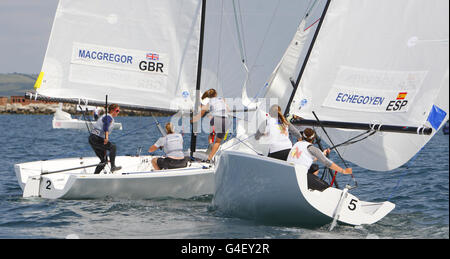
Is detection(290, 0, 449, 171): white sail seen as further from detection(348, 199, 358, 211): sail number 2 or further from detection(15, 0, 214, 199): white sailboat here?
detection(15, 0, 214, 199): white sailboat

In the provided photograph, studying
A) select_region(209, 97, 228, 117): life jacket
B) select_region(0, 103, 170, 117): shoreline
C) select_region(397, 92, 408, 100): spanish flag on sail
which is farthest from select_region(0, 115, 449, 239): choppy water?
select_region(0, 103, 170, 117): shoreline

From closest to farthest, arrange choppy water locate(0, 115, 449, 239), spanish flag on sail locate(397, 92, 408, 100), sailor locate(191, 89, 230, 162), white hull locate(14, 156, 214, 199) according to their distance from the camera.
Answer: choppy water locate(0, 115, 449, 239)
spanish flag on sail locate(397, 92, 408, 100)
white hull locate(14, 156, 214, 199)
sailor locate(191, 89, 230, 162)

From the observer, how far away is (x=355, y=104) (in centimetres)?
912

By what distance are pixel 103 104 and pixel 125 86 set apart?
1.65 ft

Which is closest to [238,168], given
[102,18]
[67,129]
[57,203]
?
[57,203]

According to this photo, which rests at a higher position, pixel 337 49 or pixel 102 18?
pixel 102 18

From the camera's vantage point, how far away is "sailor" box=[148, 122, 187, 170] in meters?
10.3

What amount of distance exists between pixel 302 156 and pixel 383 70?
2.09 meters

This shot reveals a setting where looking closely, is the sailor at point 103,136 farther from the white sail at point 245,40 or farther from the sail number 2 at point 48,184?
the white sail at point 245,40

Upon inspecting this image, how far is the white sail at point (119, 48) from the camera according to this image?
11.0 m

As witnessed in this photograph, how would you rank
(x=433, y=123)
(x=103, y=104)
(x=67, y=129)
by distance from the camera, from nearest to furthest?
(x=433, y=123) → (x=103, y=104) → (x=67, y=129)

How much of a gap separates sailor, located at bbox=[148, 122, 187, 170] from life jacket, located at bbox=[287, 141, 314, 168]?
112 inches

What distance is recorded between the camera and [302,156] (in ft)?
26.1
